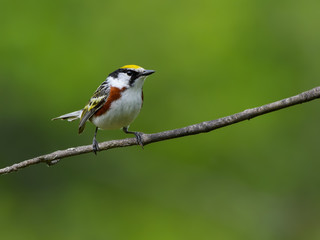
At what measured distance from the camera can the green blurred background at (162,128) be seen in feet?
30.6

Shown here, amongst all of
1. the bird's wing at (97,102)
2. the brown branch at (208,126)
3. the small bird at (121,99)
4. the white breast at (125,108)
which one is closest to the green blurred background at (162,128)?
the bird's wing at (97,102)

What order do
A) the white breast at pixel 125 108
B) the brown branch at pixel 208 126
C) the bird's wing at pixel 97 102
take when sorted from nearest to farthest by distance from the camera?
the brown branch at pixel 208 126 → the white breast at pixel 125 108 → the bird's wing at pixel 97 102

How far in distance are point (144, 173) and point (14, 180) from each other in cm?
237

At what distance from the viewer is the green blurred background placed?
9.33 meters

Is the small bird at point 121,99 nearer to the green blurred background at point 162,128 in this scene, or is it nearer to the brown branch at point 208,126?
the brown branch at point 208,126

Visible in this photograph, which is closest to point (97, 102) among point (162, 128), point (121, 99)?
point (121, 99)

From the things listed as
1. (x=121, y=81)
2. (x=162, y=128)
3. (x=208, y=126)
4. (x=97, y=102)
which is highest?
(x=208, y=126)

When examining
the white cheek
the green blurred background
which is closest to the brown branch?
the white cheek

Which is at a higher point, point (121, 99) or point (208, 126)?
point (208, 126)

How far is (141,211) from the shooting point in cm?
938

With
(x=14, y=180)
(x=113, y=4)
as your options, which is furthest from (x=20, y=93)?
→ (x=113, y=4)

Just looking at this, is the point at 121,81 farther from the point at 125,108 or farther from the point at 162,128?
the point at 162,128

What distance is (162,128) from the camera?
8.98 metres

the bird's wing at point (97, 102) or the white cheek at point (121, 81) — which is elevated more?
the white cheek at point (121, 81)
